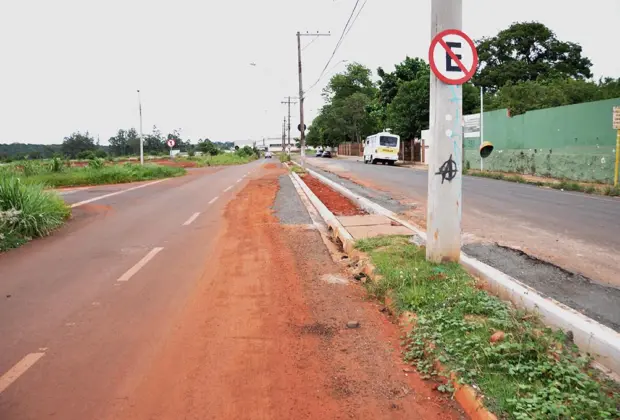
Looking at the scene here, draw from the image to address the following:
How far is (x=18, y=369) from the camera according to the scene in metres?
3.92

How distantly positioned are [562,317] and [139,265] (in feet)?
18.4

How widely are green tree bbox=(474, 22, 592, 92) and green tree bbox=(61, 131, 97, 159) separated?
59.3m

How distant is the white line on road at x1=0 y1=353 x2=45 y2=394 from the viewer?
3697mm

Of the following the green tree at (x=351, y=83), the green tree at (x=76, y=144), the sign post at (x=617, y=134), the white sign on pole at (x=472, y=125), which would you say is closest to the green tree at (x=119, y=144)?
the green tree at (x=76, y=144)

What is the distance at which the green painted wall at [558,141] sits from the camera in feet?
67.2

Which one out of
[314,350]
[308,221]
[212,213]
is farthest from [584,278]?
[212,213]

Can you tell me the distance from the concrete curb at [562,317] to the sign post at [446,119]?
56cm

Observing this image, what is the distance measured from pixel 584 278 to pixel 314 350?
3906 millimetres

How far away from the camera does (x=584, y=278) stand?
6.18m

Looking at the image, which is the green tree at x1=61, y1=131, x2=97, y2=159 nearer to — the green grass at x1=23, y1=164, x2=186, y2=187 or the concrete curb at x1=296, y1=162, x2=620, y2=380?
the green grass at x1=23, y1=164, x2=186, y2=187

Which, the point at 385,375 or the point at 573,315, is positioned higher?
the point at 573,315

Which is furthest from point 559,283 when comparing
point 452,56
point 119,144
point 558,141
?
point 119,144

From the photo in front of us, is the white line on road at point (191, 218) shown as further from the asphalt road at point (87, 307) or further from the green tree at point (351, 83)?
the green tree at point (351, 83)

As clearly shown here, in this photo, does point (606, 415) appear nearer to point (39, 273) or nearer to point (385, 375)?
point (385, 375)
